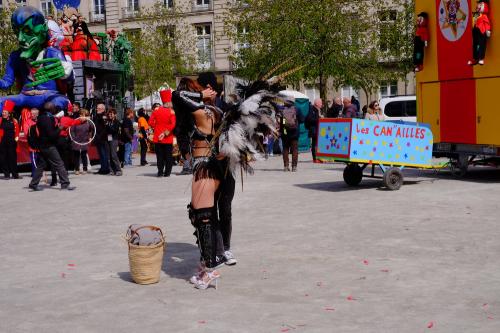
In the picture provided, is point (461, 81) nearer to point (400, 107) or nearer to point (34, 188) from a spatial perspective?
point (34, 188)

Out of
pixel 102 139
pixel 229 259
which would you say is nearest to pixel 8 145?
pixel 102 139

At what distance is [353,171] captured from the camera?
44.7 ft

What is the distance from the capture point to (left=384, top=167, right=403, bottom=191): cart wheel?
12.8 meters

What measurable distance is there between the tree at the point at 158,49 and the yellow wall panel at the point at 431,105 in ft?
109

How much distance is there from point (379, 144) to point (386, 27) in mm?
28342

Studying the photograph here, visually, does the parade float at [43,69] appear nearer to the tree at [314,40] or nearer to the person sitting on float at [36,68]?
the person sitting on float at [36,68]

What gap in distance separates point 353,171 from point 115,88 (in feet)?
48.7

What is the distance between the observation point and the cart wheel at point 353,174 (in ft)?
44.7

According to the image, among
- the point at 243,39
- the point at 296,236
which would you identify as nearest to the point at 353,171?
the point at 296,236

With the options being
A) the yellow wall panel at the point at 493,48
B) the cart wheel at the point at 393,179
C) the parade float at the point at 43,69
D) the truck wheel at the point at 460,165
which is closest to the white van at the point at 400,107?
the parade float at the point at 43,69

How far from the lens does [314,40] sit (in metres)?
33.5

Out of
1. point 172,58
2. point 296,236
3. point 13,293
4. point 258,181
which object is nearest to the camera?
point 13,293

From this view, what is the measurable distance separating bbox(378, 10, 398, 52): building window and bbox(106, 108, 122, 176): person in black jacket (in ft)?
78.1

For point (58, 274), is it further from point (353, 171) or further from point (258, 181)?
point (258, 181)
